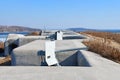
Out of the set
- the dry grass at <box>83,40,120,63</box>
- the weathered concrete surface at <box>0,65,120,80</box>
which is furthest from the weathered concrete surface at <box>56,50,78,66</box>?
the weathered concrete surface at <box>0,65,120,80</box>

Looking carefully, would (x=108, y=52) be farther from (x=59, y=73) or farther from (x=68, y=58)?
(x=59, y=73)

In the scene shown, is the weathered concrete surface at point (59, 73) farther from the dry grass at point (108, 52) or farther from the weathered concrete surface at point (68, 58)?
the weathered concrete surface at point (68, 58)

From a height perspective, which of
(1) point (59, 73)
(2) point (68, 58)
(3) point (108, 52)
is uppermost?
(1) point (59, 73)

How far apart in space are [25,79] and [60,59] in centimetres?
613

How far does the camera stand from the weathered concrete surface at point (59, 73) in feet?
19.6

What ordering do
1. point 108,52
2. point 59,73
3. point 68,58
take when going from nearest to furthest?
point 59,73, point 108,52, point 68,58

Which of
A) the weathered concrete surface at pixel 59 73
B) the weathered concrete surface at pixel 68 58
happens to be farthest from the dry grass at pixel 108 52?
the weathered concrete surface at pixel 59 73

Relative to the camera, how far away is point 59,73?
21.0ft

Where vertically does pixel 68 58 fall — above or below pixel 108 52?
below

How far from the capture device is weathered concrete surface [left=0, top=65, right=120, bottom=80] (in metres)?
5.98

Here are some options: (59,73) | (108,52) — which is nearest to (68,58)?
(108,52)

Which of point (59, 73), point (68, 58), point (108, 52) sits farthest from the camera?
point (68, 58)

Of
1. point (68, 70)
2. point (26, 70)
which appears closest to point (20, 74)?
point (26, 70)

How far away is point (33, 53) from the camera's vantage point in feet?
38.2
